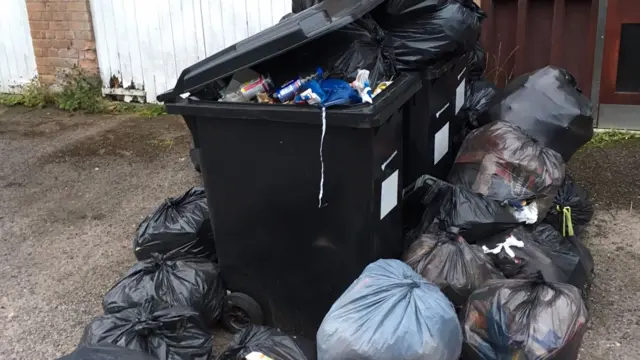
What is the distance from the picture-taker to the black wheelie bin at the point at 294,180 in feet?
8.38

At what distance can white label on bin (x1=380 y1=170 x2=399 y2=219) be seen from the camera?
2.72 m

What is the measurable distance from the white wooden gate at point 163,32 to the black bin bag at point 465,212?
3.12 meters

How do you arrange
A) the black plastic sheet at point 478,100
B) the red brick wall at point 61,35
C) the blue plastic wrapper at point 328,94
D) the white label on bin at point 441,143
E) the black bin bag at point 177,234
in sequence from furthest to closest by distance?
the red brick wall at point 61,35 → the black plastic sheet at point 478,100 → the white label on bin at point 441,143 → the black bin bag at point 177,234 → the blue plastic wrapper at point 328,94

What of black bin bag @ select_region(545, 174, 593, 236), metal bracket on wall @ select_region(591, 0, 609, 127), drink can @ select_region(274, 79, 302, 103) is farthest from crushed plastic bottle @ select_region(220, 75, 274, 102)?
metal bracket on wall @ select_region(591, 0, 609, 127)

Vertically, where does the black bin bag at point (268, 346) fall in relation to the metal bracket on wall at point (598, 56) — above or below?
below

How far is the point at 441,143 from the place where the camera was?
3586 millimetres

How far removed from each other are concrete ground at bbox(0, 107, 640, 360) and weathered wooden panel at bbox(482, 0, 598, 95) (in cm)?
77

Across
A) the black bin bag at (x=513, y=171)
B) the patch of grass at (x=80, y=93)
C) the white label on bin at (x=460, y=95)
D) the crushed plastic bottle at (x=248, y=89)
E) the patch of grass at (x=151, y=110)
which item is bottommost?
the patch of grass at (x=151, y=110)

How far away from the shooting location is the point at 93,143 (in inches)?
224

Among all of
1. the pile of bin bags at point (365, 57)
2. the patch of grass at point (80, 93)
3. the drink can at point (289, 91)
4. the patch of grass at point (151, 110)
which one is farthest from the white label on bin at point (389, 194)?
the patch of grass at point (80, 93)

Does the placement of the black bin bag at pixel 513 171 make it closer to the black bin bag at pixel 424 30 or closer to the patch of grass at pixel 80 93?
the black bin bag at pixel 424 30

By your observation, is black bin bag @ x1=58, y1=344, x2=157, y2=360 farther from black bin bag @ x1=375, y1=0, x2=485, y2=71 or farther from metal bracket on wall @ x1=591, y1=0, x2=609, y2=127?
metal bracket on wall @ x1=591, y1=0, x2=609, y2=127

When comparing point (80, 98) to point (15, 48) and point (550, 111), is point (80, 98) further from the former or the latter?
point (550, 111)

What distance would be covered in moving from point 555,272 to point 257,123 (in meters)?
1.47
